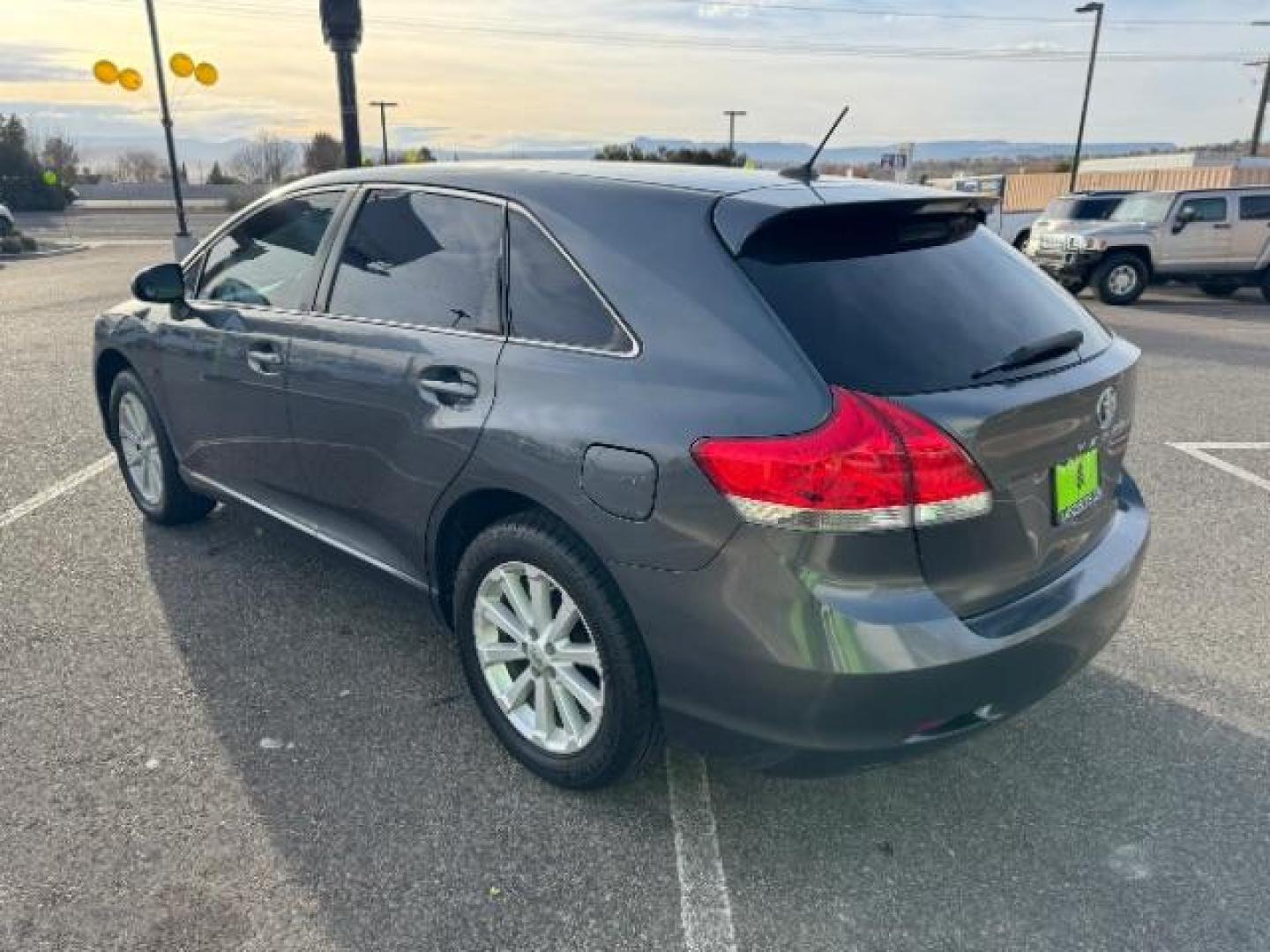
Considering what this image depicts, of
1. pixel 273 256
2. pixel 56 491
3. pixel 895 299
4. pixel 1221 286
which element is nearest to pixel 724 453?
pixel 895 299

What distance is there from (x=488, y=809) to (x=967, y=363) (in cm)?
174

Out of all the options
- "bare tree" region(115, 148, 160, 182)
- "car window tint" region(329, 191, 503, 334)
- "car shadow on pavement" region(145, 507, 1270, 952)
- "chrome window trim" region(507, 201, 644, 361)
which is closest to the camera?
"car shadow on pavement" region(145, 507, 1270, 952)

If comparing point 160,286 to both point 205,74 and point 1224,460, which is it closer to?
point 1224,460

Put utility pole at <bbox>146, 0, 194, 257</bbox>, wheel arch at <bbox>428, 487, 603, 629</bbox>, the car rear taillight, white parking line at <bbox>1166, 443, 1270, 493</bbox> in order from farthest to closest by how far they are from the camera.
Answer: utility pole at <bbox>146, 0, 194, 257</bbox> → white parking line at <bbox>1166, 443, 1270, 493</bbox> → wheel arch at <bbox>428, 487, 603, 629</bbox> → the car rear taillight

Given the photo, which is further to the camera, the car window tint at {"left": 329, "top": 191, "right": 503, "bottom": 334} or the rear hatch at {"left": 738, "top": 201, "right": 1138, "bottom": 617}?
the car window tint at {"left": 329, "top": 191, "right": 503, "bottom": 334}

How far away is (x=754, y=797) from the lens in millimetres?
2670

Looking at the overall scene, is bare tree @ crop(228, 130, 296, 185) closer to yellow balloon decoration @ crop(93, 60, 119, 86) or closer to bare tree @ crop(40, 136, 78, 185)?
bare tree @ crop(40, 136, 78, 185)

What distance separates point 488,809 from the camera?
261cm

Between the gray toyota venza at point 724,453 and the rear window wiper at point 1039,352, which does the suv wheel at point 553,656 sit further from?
the rear window wiper at point 1039,352

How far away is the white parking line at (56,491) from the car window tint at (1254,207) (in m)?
16.6

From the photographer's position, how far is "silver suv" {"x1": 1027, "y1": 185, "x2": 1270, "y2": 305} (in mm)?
15195

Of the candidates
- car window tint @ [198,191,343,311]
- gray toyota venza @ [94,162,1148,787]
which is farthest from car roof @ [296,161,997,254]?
car window tint @ [198,191,343,311]

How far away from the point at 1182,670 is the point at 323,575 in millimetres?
3385

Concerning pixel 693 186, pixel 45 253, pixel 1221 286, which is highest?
pixel 693 186
